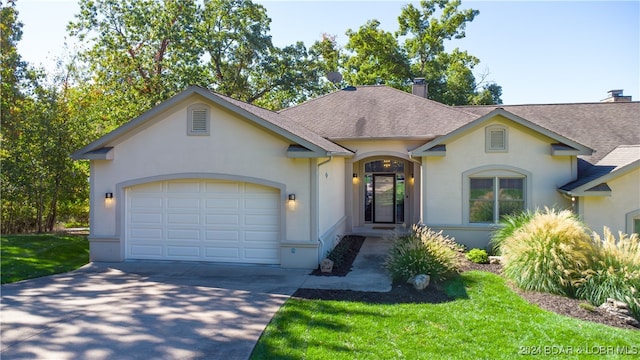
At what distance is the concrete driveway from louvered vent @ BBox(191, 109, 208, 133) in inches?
147

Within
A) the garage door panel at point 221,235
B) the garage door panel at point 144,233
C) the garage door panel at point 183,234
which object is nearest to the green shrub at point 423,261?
the garage door panel at point 221,235

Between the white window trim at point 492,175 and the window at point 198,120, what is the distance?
314 inches

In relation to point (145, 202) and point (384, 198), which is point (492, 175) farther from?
point (145, 202)

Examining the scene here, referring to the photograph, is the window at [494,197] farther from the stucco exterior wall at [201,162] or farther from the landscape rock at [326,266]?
the stucco exterior wall at [201,162]

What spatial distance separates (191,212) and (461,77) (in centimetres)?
2419

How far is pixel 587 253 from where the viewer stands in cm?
853

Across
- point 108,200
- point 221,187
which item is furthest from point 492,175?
point 108,200

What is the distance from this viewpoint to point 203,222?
11477mm

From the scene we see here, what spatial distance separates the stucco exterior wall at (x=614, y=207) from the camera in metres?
11.8

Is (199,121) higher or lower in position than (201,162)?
higher

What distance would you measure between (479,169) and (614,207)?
12.5 ft

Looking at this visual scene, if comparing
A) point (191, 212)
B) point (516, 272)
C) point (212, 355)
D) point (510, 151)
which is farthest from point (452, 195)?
point (212, 355)

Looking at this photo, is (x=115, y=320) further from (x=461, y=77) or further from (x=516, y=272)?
(x=461, y=77)

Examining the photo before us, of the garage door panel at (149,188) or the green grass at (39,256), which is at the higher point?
the garage door panel at (149,188)
